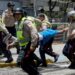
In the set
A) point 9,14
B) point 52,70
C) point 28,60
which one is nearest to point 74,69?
point 52,70

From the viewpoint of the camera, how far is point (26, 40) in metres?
7.51

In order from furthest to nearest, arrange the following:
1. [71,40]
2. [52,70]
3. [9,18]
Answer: [9,18], [52,70], [71,40]

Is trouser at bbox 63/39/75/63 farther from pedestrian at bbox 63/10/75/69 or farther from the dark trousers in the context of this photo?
the dark trousers

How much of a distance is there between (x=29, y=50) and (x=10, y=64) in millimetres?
2999

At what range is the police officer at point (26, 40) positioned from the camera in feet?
24.3

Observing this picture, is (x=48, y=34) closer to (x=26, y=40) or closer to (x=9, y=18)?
(x=26, y=40)

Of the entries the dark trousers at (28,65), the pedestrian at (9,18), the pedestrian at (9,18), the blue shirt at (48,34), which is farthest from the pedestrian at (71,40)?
the pedestrian at (9,18)

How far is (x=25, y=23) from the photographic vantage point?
742cm

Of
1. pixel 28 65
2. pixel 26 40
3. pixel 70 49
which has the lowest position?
pixel 70 49

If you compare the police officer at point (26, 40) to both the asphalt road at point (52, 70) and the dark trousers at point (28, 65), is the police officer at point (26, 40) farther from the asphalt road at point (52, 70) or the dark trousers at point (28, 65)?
the asphalt road at point (52, 70)

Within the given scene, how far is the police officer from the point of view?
7.39 m

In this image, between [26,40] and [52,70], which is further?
[52,70]

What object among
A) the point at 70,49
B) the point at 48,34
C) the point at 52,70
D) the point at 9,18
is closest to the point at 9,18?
the point at 9,18

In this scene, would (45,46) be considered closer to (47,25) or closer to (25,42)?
(47,25)
